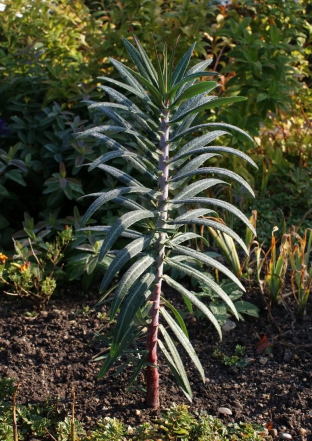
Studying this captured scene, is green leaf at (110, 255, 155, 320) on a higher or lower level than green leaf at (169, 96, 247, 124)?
lower

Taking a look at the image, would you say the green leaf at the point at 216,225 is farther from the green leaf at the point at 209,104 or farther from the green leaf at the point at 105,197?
the green leaf at the point at 209,104

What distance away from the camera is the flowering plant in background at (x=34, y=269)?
3035mm

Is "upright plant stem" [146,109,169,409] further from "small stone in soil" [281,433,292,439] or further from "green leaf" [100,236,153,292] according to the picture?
"small stone in soil" [281,433,292,439]

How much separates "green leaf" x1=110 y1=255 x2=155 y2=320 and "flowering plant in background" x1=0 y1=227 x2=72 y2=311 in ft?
3.24

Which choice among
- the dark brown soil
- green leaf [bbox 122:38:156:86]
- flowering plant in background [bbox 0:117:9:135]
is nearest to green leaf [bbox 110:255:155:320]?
green leaf [bbox 122:38:156:86]

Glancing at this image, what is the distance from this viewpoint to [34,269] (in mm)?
3195

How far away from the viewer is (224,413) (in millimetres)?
2525

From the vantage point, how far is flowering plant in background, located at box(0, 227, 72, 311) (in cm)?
304

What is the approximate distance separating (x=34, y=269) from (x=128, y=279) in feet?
4.45

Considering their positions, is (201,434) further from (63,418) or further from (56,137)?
(56,137)

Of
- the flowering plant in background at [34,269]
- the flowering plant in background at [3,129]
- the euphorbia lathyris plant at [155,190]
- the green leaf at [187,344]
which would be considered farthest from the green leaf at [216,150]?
the flowering plant in background at [3,129]

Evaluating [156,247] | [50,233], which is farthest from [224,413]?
[50,233]

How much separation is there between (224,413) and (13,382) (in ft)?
3.20

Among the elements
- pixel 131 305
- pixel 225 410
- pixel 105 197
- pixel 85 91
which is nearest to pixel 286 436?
pixel 225 410
